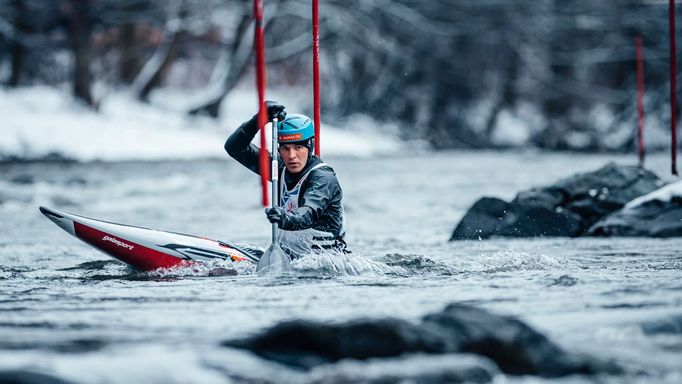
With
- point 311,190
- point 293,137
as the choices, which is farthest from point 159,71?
point 311,190

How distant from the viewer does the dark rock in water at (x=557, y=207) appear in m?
10.4

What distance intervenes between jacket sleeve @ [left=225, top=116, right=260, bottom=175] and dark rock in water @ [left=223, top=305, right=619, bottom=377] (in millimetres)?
3223

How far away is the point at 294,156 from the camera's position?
6.97 m

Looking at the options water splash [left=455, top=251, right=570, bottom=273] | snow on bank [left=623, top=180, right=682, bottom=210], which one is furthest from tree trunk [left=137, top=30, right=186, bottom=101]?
water splash [left=455, top=251, right=570, bottom=273]

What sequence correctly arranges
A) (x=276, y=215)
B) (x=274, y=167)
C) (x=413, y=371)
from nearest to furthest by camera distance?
(x=413, y=371), (x=276, y=215), (x=274, y=167)

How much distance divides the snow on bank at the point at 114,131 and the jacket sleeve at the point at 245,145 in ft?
45.9

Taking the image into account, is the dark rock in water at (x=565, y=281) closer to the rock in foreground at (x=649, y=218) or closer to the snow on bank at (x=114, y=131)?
the rock in foreground at (x=649, y=218)

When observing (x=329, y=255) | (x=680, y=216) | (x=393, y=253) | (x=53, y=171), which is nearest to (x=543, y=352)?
(x=329, y=255)

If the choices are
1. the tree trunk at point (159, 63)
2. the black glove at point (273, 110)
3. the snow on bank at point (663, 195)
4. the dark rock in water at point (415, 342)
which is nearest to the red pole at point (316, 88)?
the black glove at point (273, 110)

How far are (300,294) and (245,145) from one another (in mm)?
1713

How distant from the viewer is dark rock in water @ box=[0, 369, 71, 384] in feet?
11.3

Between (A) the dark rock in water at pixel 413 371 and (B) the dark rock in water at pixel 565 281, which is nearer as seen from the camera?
(A) the dark rock in water at pixel 413 371

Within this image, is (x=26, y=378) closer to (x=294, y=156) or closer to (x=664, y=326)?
(x=664, y=326)

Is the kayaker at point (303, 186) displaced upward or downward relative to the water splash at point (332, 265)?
upward
